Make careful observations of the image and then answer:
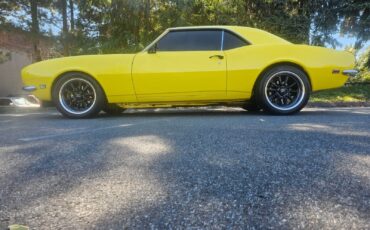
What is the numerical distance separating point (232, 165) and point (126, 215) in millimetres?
839

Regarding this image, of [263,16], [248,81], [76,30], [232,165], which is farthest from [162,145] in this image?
[263,16]

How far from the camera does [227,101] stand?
5031mm

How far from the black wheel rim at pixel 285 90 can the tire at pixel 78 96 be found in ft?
7.74

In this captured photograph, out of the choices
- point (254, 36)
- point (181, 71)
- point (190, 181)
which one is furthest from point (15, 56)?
point (190, 181)

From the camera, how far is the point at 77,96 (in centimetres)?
513

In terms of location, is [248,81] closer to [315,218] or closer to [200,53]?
[200,53]

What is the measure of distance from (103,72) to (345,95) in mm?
7361

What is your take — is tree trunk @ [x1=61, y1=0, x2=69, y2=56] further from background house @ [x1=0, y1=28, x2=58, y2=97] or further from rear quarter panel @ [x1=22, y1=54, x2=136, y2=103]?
rear quarter panel @ [x1=22, y1=54, x2=136, y2=103]

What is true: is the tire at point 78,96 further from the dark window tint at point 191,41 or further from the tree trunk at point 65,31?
the tree trunk at point 65,31

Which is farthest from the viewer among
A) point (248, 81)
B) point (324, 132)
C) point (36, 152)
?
point (248, 81)

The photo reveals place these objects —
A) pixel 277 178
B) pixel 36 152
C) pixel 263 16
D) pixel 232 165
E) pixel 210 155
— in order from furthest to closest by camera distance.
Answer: pixel 263 16 → pixel 36 152 → pixel 210 155 → pixel 232 165 → pixel 277 178

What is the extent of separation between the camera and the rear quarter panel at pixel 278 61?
15.8 ft

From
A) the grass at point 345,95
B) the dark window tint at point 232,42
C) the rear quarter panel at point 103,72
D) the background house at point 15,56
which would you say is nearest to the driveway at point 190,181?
the rear quarter panel at point 103,72

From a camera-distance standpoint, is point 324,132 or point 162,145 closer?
point 162,145
